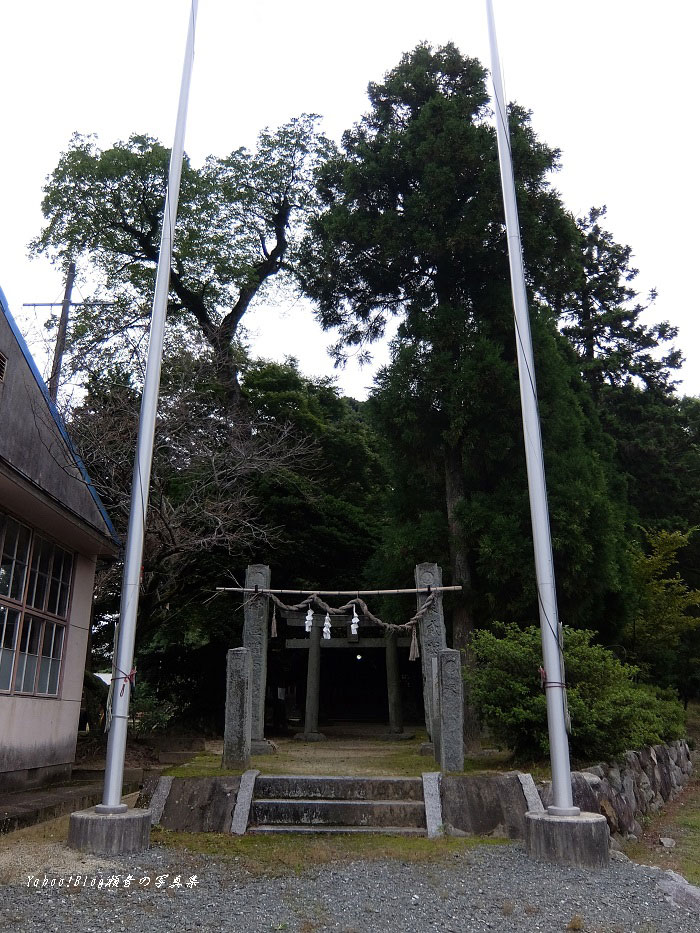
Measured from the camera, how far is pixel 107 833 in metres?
5.67

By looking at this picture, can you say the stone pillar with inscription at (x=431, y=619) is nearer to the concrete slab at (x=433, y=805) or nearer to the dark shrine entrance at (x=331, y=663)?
the dark shrine entrance at (x=331, y=663)

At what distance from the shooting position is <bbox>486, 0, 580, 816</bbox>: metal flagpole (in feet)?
19.7

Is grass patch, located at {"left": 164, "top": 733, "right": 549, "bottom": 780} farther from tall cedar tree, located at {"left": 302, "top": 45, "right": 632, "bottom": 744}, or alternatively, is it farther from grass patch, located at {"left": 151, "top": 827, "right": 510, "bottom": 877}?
tall cedar tree, located at {"left": 302, "top": 45, "right": 632, "bottom": 744}

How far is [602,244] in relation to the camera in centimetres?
2367

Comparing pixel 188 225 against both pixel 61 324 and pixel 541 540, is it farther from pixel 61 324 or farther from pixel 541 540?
pixel 541 540

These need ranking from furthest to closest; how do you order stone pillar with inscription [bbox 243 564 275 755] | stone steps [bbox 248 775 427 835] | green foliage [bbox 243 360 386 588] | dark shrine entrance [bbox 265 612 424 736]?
dark shrine entrance [bbox 265 612 424 736] → green foliage [bbox 243 360 386 588] → stone pillar with inscription [bbox 243 564 275 755] → stone steps [bbox 248 775 427 835]

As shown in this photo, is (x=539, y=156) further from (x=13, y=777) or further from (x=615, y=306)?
(x=13, y=777)

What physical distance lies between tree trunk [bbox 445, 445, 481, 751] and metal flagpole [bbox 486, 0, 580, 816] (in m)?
5.21

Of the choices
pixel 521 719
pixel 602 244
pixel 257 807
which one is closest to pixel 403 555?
pixel 521 719

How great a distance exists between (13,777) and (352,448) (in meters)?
13.5

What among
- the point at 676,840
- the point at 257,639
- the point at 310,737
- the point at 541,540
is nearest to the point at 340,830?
the point at 541,540

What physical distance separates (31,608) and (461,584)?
708 cm

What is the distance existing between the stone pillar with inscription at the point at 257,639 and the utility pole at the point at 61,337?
4.91 m

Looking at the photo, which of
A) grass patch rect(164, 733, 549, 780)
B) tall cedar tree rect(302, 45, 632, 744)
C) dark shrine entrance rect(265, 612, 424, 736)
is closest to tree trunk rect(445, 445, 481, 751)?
tall cedar tree rect(302, 45, 632, 744)
